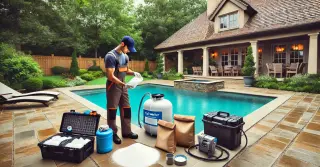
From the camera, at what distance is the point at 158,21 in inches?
878

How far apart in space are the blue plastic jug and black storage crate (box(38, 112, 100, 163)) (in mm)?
121

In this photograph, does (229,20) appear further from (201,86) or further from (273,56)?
(201,86)

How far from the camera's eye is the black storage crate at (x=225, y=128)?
8.72 ft

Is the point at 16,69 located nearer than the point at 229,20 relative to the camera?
Yes

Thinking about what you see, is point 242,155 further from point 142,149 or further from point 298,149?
point 142,149

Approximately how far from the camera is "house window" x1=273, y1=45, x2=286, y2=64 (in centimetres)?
1240

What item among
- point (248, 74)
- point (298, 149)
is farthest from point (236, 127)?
point (248, 74)

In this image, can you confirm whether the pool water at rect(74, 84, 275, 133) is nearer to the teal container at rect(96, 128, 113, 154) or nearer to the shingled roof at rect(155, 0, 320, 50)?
the teal container at rect(96, 128, 113, 154)

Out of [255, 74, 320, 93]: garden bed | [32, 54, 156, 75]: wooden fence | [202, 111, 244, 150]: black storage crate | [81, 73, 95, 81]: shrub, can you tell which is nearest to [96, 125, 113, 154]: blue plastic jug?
[202, 111, 244, 150]: black storage crate

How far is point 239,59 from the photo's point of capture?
48.3 ft

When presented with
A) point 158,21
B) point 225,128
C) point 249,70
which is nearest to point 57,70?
point 158,21

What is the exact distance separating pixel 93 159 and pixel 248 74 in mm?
10667

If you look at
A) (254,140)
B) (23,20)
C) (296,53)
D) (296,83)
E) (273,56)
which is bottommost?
(254,140)

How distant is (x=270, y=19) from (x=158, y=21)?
45.1 ft
